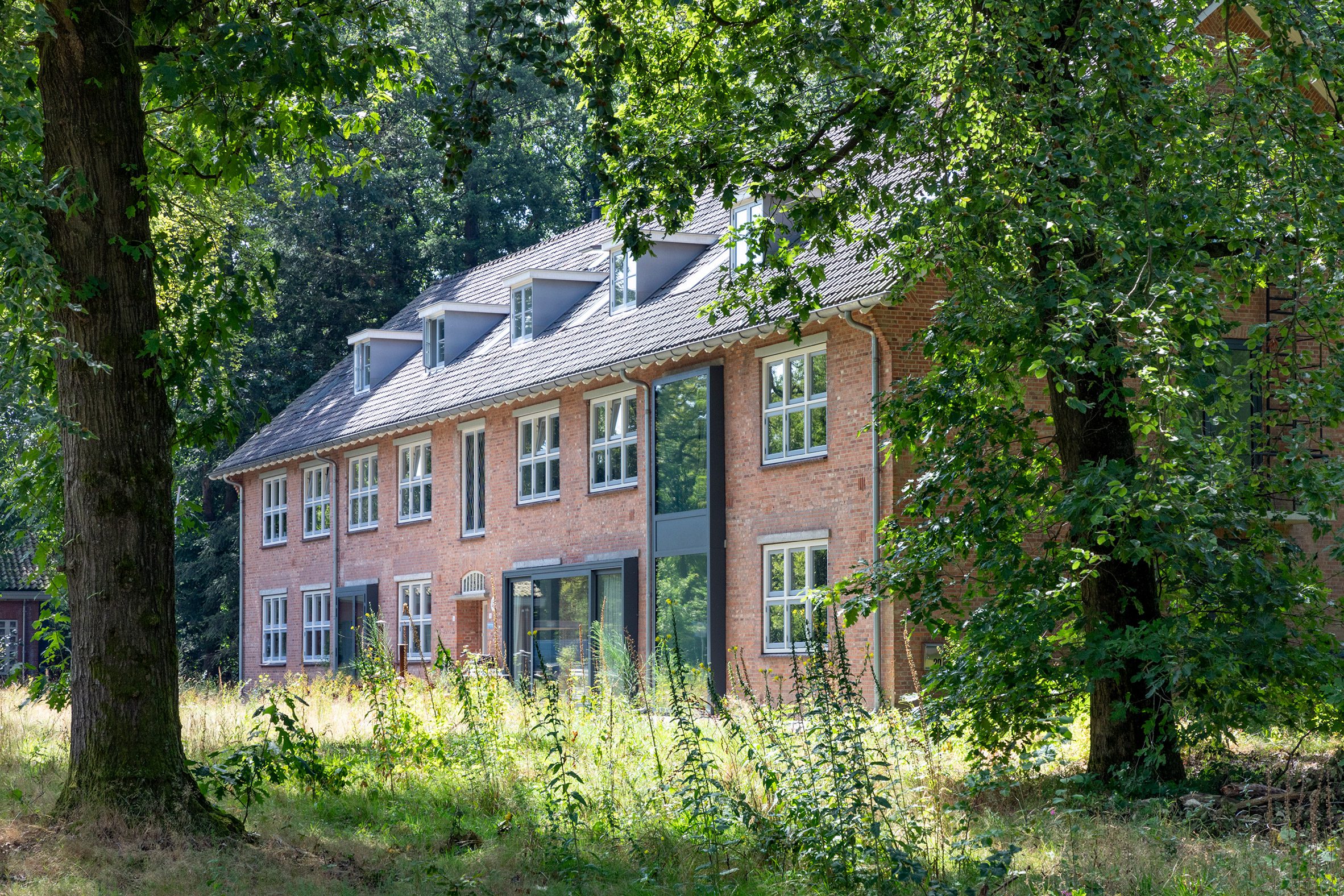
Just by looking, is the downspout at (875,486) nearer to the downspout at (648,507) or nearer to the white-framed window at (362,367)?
the downspout at (648,507)

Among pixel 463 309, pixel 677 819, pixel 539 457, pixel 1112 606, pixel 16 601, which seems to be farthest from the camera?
pixel 16 601

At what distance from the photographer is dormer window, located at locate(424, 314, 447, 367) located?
33.2 metres

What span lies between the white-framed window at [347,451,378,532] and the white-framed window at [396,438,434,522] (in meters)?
1.27

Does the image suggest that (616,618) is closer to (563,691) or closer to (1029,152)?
(563,691)

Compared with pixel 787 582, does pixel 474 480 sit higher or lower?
higher

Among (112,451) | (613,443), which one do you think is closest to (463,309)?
(613,443)

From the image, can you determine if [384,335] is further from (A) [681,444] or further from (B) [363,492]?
(A) [681,444]

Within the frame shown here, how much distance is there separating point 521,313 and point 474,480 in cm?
368

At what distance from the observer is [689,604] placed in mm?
23062

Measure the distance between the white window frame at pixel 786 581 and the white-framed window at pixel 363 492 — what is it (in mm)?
14134

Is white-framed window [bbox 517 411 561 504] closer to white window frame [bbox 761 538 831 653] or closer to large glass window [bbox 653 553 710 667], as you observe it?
large glass window [bbox 653 553 710 667]

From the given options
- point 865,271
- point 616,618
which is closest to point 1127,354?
point 865,271

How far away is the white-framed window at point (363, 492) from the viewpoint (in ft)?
110

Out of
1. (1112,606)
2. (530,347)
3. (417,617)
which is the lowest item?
(417,617)
